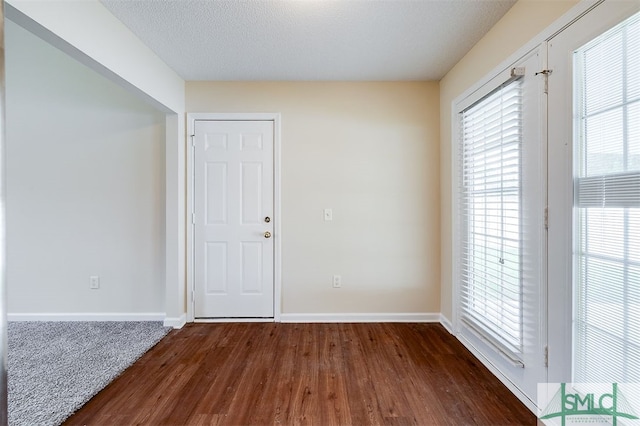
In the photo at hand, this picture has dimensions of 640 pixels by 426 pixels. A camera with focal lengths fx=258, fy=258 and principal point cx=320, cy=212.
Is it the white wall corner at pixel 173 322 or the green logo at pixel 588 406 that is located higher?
the green logo at pixel 588 406

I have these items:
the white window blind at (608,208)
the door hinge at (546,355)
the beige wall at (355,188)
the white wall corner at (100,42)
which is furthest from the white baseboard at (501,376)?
the white wall corner at (100,42)

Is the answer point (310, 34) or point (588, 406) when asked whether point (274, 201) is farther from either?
point (588, 406)

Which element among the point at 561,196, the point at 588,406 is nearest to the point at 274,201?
the point at 561,196

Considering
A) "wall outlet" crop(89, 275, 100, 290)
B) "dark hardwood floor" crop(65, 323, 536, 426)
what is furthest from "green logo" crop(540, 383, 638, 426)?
"wall outlet" crop(89, 275, 100, 290)

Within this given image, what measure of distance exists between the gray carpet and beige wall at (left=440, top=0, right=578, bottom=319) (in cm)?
280

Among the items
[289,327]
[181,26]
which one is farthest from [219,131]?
[289,327]

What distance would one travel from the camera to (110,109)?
2.57 metres

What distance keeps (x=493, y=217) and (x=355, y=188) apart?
1.22 m

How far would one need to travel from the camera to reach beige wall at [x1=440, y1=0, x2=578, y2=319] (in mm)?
1451

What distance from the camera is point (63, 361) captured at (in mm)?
1910

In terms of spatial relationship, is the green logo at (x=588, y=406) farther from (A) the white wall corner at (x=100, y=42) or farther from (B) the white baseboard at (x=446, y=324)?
(A) the white wall corner at (x=100, y=42)

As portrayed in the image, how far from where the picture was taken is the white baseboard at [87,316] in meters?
2.58

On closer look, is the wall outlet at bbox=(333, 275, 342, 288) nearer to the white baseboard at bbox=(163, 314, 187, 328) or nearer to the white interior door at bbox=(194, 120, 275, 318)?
the white interior door at bbox=(194, 120, 275, 318)

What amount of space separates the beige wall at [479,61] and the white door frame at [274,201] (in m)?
1.65
